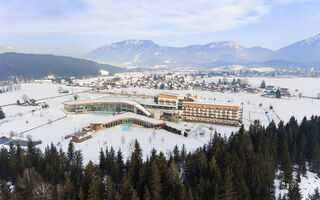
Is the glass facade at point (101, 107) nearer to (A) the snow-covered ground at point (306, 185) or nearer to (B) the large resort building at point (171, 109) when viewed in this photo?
(B) the large resort building at point (171, 109)

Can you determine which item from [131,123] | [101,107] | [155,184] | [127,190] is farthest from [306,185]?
[101,107]

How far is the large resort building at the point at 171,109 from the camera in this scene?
113ft

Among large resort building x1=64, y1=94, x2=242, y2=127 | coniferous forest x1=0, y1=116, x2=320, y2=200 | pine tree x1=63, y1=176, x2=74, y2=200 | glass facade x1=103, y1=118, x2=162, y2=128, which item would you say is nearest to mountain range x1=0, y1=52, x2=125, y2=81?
large resort building x1=64, y1=94, x2=242, y2=127

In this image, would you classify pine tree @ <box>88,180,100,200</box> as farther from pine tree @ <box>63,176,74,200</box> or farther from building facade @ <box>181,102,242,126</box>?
building facade @ <box>181,102,242,126</box>

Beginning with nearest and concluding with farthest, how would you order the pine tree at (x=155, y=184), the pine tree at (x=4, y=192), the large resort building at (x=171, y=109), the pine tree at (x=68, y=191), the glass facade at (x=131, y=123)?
the pine tree at (x=4, y=192), the pine tree at (x=68, y=191), the pine tree at (x=155, y=184), the glass facade at (x=131, y=123), the large resort building at (x=171, y=109)

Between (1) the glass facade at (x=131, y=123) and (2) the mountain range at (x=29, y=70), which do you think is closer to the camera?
(1) the glass facade at (x=131, y=123)

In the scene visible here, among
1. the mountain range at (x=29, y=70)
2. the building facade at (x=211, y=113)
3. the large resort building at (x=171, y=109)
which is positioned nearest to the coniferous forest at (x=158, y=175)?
the building facade at (x=211, y=113)

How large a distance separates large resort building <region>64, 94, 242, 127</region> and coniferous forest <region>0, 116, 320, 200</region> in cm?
1404

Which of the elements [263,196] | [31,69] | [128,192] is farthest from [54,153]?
[31,69]

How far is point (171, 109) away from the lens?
122 feet

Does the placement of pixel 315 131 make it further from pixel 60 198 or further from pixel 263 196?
pixel 60 198

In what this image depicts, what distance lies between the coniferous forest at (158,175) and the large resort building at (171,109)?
46.1 ft

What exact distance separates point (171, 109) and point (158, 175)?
78.0 feet

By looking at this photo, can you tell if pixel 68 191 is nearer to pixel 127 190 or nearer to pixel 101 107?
pixel 127 190
